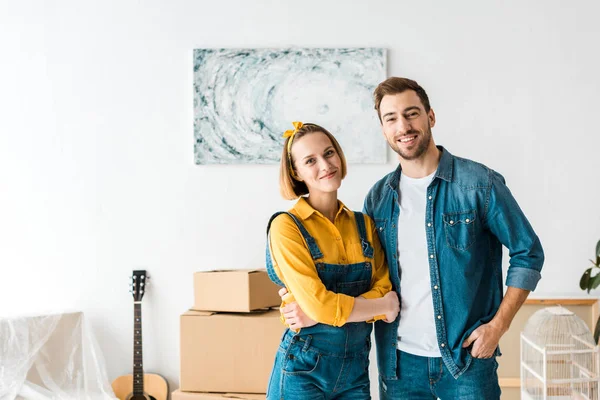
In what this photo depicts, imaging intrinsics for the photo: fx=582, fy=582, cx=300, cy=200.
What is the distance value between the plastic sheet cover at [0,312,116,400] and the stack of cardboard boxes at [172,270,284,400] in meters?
0.52

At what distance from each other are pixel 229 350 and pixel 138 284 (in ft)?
2.29

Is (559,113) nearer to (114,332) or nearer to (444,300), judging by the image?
(444,300)

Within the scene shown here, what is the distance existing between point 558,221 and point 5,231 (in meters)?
2.80

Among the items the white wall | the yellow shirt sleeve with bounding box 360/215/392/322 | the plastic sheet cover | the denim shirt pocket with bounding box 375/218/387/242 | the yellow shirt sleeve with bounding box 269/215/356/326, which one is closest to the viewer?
the yellow shirt sleeve with bounding box 269/215/356/326

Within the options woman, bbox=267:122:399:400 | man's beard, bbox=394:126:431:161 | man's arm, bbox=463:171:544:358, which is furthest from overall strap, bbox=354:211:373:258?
man's arm, bbox=463:171:544:358

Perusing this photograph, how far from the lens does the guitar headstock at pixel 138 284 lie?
114 inches

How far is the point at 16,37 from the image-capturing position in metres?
3.00

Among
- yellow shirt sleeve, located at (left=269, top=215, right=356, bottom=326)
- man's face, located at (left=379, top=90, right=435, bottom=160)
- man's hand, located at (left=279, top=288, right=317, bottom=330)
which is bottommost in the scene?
man's hand, located at (left=279, top=288, right=317, bottom=330)

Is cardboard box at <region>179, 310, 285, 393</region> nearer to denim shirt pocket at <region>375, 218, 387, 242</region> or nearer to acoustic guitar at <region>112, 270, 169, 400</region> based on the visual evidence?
acoustic guitar at <region>112, 270, 169, 400</region>

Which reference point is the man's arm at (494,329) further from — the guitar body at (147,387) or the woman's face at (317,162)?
the guitar body at (147,387)

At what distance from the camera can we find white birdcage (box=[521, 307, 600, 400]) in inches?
96.2

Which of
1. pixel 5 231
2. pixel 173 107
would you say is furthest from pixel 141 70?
pixel 5 231

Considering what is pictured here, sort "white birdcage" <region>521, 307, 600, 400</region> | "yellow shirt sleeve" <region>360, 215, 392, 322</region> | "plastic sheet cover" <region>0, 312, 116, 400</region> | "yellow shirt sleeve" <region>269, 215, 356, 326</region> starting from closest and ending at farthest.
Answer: "yellow shirt sleeve" <region>269, 215, 356, 326</region> < "yellow shirt sleeve" <region>360, 215, 392, 322</region> < "white birdcage" <region>521, 307, 600, 400</region> < "plastic sheet cover" <region>0, 312, 116, 400</region>

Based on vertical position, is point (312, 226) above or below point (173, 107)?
below
